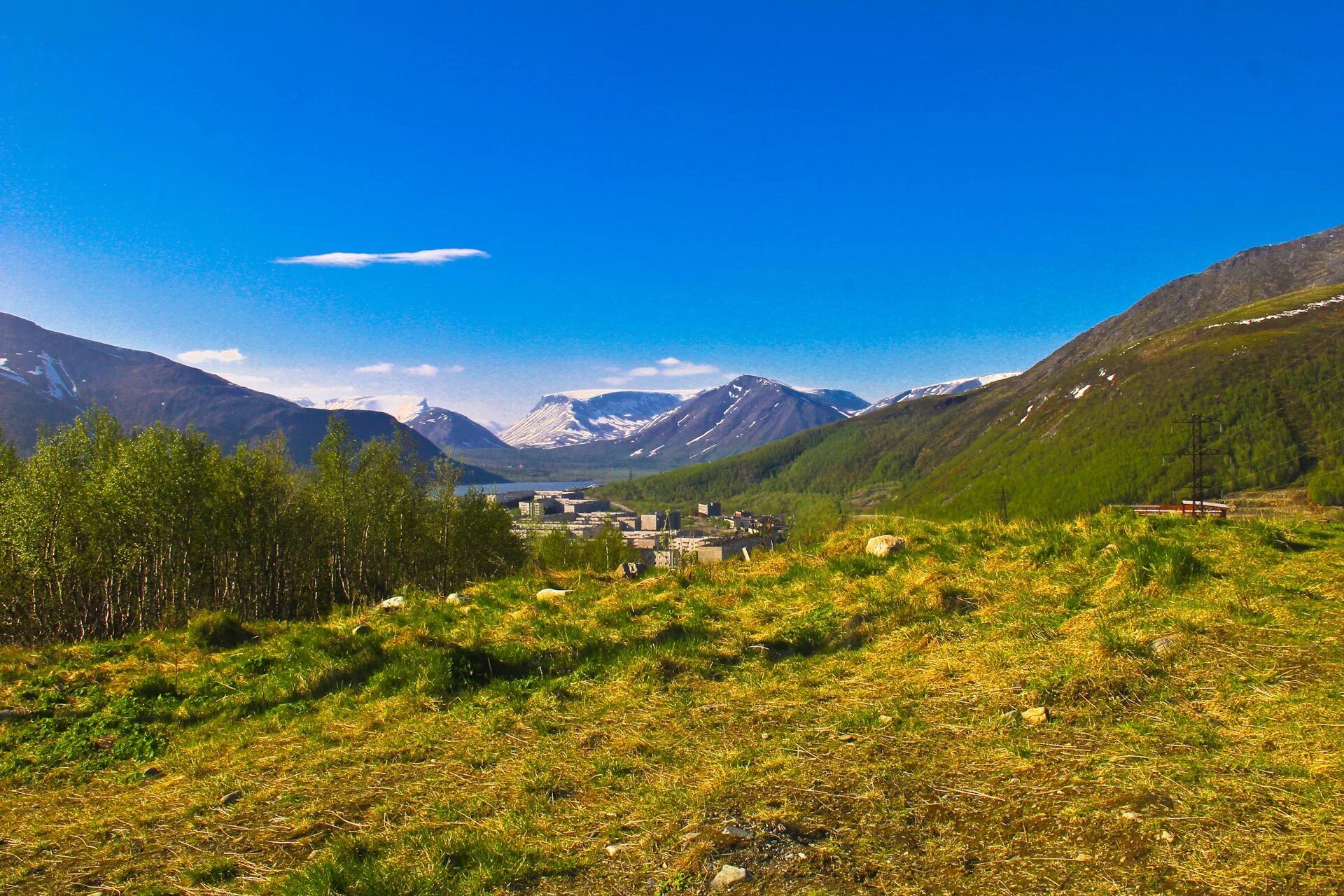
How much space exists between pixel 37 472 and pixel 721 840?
37874mm

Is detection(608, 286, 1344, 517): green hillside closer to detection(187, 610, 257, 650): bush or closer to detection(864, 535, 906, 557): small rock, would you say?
detection(864, 535, 906, 557): small rock

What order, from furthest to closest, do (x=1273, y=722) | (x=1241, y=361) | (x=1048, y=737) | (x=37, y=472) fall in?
1. (x=1241, y=361)
2. (x=37, y=472)
3. (x=1048, y=737)
4. (x=1273, y=722)

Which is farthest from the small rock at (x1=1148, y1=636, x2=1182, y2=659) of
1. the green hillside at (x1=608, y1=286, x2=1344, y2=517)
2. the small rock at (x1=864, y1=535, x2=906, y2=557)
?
the green hillside at (x1=608, y1=286, x2=1344, y2=517)

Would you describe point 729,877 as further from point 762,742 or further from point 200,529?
point 200,529

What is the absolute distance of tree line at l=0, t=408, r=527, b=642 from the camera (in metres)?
29.1

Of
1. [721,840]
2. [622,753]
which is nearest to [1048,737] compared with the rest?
[721,840]

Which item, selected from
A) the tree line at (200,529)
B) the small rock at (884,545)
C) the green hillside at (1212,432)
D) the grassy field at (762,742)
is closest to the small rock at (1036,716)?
the grassy field at (762,742)

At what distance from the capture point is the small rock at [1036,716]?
6.63 m

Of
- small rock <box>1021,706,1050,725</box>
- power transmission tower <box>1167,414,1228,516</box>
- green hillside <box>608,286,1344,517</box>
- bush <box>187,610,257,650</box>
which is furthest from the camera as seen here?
green hillside <box>608,286,1344,517</box>

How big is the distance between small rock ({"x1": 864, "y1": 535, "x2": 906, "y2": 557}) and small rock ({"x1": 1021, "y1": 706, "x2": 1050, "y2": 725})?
23.8 ft

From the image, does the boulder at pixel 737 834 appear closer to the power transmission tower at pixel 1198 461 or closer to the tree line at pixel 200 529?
the power transmission tower at pixel 1198 461

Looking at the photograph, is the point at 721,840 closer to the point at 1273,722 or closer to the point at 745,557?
the point at 1273,722

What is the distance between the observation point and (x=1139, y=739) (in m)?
5.98

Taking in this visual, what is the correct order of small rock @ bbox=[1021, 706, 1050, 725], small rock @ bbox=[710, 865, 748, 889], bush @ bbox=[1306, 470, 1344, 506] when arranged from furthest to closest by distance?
bush @ bbox=[1306, 470, 1344, 506] < small rock @ bbox=[1021, 706, 1050, 725] < small rock @ bbox=[710, 865, 748, 889]
